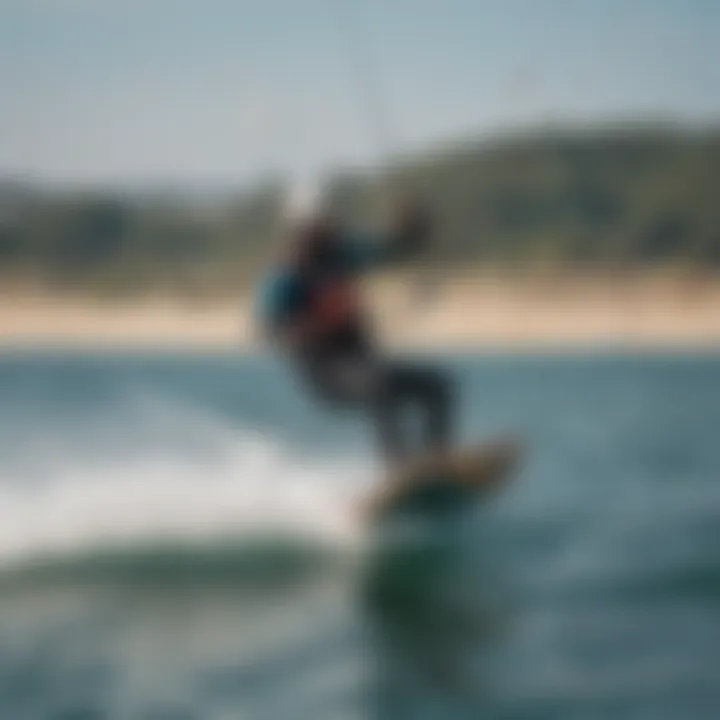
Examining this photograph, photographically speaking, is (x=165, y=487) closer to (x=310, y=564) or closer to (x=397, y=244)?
(x=310, y=564)

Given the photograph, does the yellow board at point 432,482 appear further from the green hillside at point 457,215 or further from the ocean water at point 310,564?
the green hillside at point 457,215

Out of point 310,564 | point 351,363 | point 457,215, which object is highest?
point 457,215

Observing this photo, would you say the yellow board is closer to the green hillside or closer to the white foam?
the white foam

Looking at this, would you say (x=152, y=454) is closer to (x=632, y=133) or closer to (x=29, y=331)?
(x=29, y=331)

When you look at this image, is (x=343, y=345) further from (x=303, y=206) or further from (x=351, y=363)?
(x=303, y=206)

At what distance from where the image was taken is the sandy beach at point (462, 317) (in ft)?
4.46

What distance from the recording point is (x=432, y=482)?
136 centimetres

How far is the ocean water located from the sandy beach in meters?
0.02

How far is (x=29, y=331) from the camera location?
136cm

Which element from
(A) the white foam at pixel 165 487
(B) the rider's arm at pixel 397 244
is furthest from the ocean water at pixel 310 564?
(B) the rider's arm at pixel 397 244

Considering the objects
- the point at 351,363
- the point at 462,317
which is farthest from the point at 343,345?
the point at 462,317

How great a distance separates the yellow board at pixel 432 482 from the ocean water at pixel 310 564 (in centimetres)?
2

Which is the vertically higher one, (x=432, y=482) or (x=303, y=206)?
(x=303, y=206)

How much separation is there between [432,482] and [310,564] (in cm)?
14
